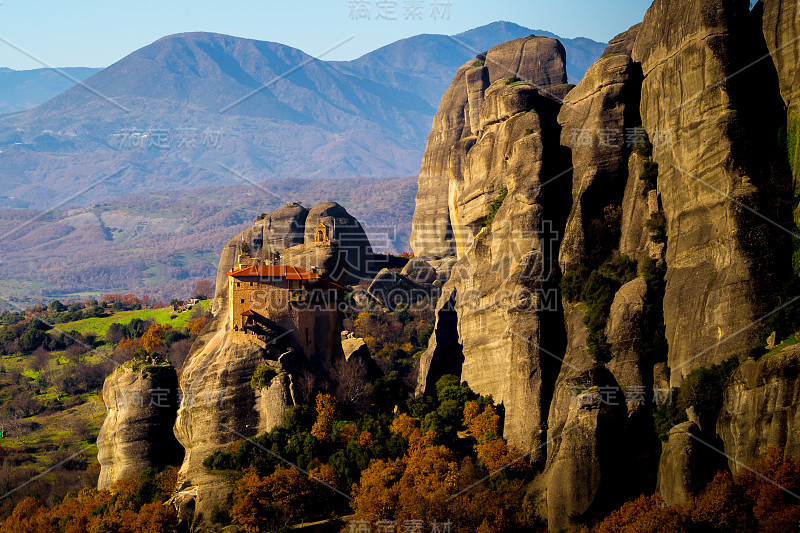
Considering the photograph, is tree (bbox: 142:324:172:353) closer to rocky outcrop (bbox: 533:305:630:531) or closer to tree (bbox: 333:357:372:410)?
tree (bbox: 333:357:372:410)

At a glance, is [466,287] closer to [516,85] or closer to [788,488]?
[516,85]

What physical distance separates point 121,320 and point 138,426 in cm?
6748

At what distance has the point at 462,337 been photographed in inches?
2266

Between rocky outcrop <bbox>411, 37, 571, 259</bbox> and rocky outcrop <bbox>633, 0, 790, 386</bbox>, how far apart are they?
45.5 m

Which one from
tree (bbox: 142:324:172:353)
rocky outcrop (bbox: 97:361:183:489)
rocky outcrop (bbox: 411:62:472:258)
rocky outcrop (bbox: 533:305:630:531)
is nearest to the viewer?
rocky outcrop (bbox: 533:305:630:531)

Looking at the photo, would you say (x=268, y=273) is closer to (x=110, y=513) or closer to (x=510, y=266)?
(x=510, y=266)

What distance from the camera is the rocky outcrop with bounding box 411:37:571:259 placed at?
319ft

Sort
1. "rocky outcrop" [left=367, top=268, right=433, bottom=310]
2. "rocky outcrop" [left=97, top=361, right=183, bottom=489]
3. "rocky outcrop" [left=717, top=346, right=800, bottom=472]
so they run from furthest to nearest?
"rocky outcrop" [left=367, top=268, right=433, bottom=310] → "rocky outcrop" [left=97, top=361, right=183, bottom=489] → "rocky outcrop" [left=717, top=346, right=800, bottom=472]

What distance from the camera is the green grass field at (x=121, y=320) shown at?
4646 inches

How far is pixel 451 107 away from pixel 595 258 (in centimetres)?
6183

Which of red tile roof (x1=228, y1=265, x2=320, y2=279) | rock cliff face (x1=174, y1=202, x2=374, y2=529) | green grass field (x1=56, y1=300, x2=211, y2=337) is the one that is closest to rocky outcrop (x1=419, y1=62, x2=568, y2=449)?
rock cliff face (x1=174, y1=202, x2=374, y2=529)

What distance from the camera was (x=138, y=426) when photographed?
5844cm

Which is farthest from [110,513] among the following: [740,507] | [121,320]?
[121,320]

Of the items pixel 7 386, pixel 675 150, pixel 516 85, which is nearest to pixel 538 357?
pixel 675 150
